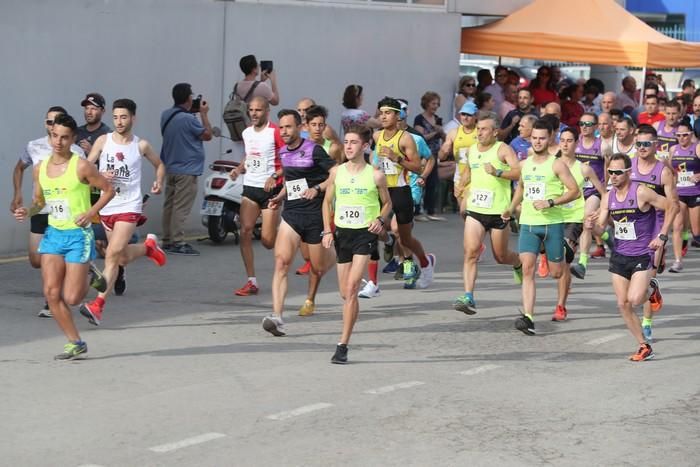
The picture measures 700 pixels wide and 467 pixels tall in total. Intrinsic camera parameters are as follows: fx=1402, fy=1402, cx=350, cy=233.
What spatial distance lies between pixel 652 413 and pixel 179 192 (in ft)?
29.4

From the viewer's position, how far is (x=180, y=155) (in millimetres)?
17094

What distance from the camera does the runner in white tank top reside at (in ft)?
40.0

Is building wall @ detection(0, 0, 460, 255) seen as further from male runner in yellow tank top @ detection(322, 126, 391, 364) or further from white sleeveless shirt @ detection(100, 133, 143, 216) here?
male runner in yellow tank top @ detection(322, 126, 391, 364)

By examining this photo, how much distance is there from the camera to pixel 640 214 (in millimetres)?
11367

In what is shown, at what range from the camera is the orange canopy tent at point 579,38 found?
22.9 m

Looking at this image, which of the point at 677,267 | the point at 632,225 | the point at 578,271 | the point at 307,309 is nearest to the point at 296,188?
the point at 307,309

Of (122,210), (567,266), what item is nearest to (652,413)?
(567,266)

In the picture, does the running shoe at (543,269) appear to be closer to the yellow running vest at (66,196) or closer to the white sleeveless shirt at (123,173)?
the white sleeveless shirt at (123,173)

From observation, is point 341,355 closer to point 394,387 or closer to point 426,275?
point 394,387

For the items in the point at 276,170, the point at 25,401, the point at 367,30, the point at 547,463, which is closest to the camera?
the point at 547,463

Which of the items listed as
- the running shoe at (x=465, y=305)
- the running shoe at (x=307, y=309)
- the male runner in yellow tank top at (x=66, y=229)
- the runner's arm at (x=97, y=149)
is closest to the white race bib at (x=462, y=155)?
the running shoe at (x=465, y=305)

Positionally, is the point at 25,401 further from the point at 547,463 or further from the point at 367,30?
the point at 367,30

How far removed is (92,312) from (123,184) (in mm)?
1475

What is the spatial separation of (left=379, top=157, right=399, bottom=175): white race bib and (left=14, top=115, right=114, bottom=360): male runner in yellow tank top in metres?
4.22
